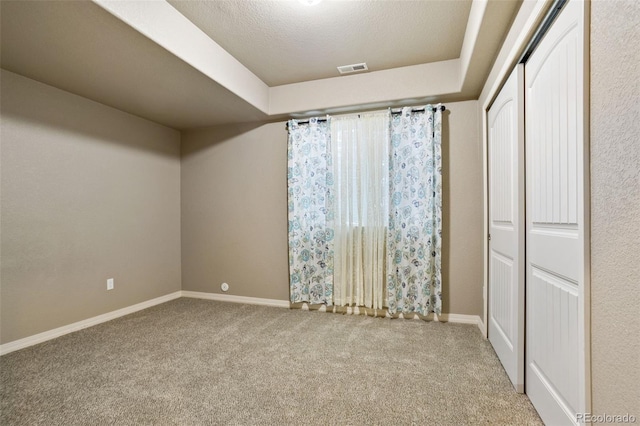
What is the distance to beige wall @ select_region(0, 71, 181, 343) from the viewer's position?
98.6 inches

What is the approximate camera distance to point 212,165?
4031 millimetres

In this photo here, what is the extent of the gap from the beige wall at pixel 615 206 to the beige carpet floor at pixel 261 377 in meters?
0.88

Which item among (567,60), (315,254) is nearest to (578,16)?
(567,60)

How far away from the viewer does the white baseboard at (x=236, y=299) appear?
3.69 m

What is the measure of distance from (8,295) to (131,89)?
80.1 inches

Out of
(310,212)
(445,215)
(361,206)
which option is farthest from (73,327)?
(445,215)

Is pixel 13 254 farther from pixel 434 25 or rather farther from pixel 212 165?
pixel 434 25

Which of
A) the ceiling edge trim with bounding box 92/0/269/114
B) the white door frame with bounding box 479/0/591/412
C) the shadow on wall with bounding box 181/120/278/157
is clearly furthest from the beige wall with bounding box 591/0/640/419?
the shadow on wall with bounding box 181/120/278/157

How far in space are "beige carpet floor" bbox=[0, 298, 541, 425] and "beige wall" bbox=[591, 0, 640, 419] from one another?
2.88ft

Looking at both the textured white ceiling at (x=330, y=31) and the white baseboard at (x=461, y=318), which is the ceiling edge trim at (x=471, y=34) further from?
the white baseboard at (x=461, y=318)

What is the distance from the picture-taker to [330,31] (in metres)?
2.47

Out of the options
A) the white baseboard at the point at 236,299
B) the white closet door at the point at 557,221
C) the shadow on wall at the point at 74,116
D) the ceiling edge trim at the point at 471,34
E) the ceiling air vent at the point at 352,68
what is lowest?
the white baseboard at the point at 236,299

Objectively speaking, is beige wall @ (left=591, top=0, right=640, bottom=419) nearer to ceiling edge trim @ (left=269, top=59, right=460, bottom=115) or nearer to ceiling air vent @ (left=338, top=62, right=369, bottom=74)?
ceiling edge trim @ (left=269, top=59, right=460, bottom=115)

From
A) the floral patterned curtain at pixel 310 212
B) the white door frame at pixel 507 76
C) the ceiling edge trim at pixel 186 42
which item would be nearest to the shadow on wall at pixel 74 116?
the ceiling edge trim at pixel 186 42
